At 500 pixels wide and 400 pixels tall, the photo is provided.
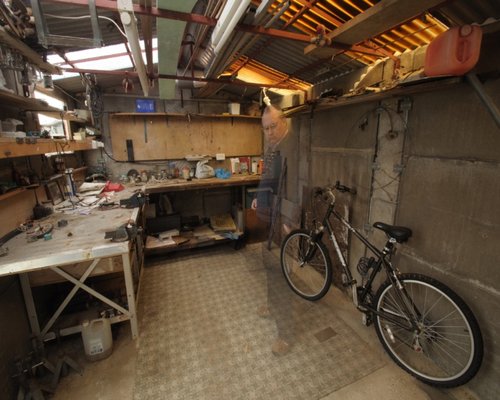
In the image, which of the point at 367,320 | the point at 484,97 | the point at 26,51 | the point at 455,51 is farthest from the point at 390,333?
the point at 26,51

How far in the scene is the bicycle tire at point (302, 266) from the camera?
2.62 meters

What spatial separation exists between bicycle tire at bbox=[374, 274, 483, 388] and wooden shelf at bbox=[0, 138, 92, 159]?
8.36 feet

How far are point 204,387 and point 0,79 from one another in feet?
7.52

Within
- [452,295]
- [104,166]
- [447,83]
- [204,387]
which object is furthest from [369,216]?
[104,166]

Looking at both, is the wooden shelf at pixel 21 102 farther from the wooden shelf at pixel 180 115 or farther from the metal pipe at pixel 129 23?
the wooden shelf at pixel 180 115

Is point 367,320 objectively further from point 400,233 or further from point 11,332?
point 11,332

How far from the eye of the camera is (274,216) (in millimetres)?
3723

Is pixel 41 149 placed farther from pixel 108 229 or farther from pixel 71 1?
pixel 71 1

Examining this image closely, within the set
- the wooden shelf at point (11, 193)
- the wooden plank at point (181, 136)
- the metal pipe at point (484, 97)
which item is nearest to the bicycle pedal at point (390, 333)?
the metal pipe at point (484, 97)

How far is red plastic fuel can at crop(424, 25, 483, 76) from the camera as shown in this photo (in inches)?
43.1

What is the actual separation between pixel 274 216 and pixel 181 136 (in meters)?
1.94

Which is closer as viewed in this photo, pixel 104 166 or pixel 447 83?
pixel 447 83

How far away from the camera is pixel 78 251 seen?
5.27 feet

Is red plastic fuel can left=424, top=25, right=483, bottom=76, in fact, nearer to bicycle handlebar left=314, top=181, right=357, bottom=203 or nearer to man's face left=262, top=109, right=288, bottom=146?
bicycle handlebar left=314, top=181, right=357, bottom=203
